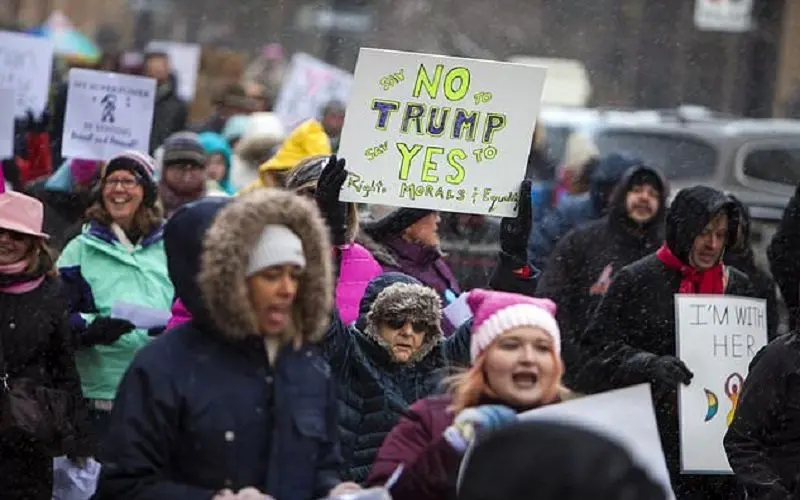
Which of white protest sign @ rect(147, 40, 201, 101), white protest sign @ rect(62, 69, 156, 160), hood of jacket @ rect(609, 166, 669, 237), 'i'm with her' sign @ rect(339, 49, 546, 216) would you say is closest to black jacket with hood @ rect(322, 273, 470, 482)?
'i'm with her' sign @ rect(339, 49, 546, 216)

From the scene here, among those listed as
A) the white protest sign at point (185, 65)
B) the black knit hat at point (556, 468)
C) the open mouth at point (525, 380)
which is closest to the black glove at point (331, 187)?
the open mouth at point (525, 380)

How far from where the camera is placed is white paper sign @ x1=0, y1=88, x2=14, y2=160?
37.0 ft

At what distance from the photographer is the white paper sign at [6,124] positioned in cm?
1127

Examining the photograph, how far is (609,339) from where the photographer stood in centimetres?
866

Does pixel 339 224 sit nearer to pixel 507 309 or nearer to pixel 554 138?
pixel 507 309

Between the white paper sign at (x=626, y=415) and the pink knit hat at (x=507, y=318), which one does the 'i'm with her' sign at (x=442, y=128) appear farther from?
the white paper sign at (x=626, y=415)

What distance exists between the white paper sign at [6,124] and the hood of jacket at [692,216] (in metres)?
A: 3.95

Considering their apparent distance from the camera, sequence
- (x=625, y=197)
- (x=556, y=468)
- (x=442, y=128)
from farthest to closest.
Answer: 1. (x=625, y=197)
2. (x=442, y=128)
3. (x=556, y=468)

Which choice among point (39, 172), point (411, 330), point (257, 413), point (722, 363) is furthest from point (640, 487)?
point (39, 172)

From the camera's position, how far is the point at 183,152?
11.1 metres

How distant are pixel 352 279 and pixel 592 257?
297 cm

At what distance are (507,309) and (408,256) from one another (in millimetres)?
2799

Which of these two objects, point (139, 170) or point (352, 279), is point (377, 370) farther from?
point (139, 170)

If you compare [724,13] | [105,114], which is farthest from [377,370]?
[724,13]
